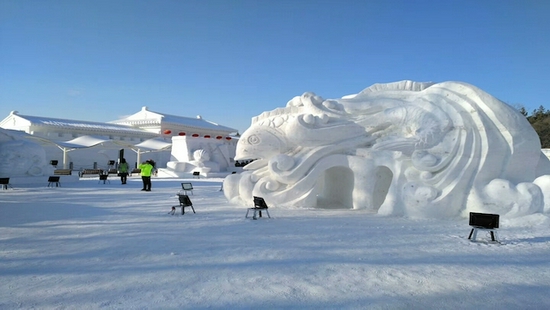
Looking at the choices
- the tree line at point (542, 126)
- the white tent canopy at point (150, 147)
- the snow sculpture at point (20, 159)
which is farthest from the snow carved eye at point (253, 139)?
the tree line at point (542, 126)

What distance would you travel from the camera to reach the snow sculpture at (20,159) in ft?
58.2

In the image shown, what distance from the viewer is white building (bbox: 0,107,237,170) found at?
29531 millimetres

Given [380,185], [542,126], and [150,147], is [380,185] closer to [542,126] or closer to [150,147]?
[150,147]

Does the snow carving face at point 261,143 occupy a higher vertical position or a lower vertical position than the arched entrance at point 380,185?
higher

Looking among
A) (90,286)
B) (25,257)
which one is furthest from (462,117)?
(25,257)

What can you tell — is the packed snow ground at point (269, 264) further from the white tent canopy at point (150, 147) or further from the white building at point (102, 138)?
the white tent canopy at point (150, 147)

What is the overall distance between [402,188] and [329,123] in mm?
2632

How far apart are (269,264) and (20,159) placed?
59.3 ft

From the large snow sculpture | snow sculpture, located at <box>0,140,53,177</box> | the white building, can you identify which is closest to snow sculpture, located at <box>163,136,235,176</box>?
the white building

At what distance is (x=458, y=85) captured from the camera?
9281 mm

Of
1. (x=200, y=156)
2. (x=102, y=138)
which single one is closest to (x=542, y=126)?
(x=200, y=156)

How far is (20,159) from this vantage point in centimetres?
1814

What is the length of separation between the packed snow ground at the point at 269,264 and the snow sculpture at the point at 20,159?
463 inches

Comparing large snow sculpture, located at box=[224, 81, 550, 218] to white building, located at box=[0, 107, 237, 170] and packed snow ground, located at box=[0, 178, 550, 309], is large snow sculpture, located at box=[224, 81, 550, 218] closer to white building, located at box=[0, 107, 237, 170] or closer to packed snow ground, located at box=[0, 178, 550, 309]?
packed snow ground, located at box=[0, 178, 550, 309]
